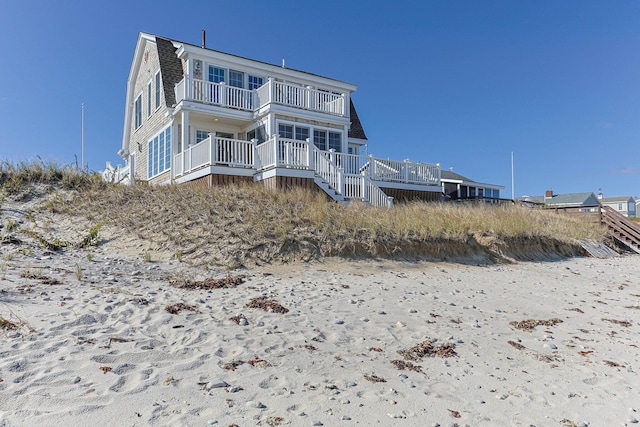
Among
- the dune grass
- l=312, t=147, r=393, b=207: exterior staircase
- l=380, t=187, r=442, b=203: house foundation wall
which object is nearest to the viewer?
the dune grass

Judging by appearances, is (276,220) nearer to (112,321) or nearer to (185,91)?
(112,321)

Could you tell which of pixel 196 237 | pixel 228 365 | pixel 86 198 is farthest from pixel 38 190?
pixel 228 365

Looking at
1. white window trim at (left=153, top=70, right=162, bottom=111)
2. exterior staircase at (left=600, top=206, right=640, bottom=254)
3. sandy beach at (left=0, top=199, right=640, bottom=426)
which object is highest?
white window trim at (left=153, top=70, right=162, bottom=111)

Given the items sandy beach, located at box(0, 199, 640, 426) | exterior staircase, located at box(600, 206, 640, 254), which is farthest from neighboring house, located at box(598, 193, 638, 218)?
sandy beach, located at box(0, 199, 640, 426)

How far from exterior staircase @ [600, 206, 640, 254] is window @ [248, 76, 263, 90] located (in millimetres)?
18904

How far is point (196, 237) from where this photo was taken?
9.23 m

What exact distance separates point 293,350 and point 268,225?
548cm

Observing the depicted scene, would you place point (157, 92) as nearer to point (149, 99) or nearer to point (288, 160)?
point (149, 99)

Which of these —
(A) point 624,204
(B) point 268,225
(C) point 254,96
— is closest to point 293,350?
(B) point 268,225

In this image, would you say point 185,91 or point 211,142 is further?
point 185,91

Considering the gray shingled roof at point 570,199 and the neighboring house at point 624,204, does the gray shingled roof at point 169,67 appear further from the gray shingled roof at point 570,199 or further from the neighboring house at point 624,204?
the neighboring house at point 624,204

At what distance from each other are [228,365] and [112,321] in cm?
182

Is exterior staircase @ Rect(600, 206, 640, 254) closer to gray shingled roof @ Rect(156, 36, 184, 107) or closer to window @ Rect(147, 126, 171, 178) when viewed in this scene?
window @ Rect(147, 126, 171, 178)

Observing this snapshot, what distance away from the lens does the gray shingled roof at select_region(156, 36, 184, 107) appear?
17534 millimetres
